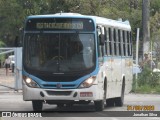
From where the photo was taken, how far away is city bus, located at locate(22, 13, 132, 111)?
20234 mm

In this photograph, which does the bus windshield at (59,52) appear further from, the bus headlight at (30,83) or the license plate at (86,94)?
the license plate at (86,94)

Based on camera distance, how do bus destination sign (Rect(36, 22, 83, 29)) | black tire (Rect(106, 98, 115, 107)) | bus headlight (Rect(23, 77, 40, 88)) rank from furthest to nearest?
black tire (Rect(106, 98, 115, 107)), bus destination sign (Rect(36, 22, 83, 29)), bus headlight (Rect(23, 77, 40, 88))

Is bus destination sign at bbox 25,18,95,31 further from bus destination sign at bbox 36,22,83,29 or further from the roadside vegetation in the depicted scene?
the roadside vegetation

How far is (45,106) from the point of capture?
2450 centimetres

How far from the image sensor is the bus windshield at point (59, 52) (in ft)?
67.1

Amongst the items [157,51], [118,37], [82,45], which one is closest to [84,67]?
[82,45]

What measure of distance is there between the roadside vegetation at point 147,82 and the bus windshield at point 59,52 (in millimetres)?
13472

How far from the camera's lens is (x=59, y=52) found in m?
20.6

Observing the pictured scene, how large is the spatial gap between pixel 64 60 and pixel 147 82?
14.7m

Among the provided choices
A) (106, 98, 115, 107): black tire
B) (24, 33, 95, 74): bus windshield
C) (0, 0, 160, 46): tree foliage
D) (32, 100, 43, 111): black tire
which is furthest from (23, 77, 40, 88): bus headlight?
(0, 0, 160, 46): tree foliage

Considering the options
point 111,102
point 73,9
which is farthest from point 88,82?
point 73,9

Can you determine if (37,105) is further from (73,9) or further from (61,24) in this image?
(73,9)

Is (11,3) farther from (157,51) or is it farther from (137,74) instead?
(137,74)

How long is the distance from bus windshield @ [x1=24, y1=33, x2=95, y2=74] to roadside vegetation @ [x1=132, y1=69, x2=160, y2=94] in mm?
13472
